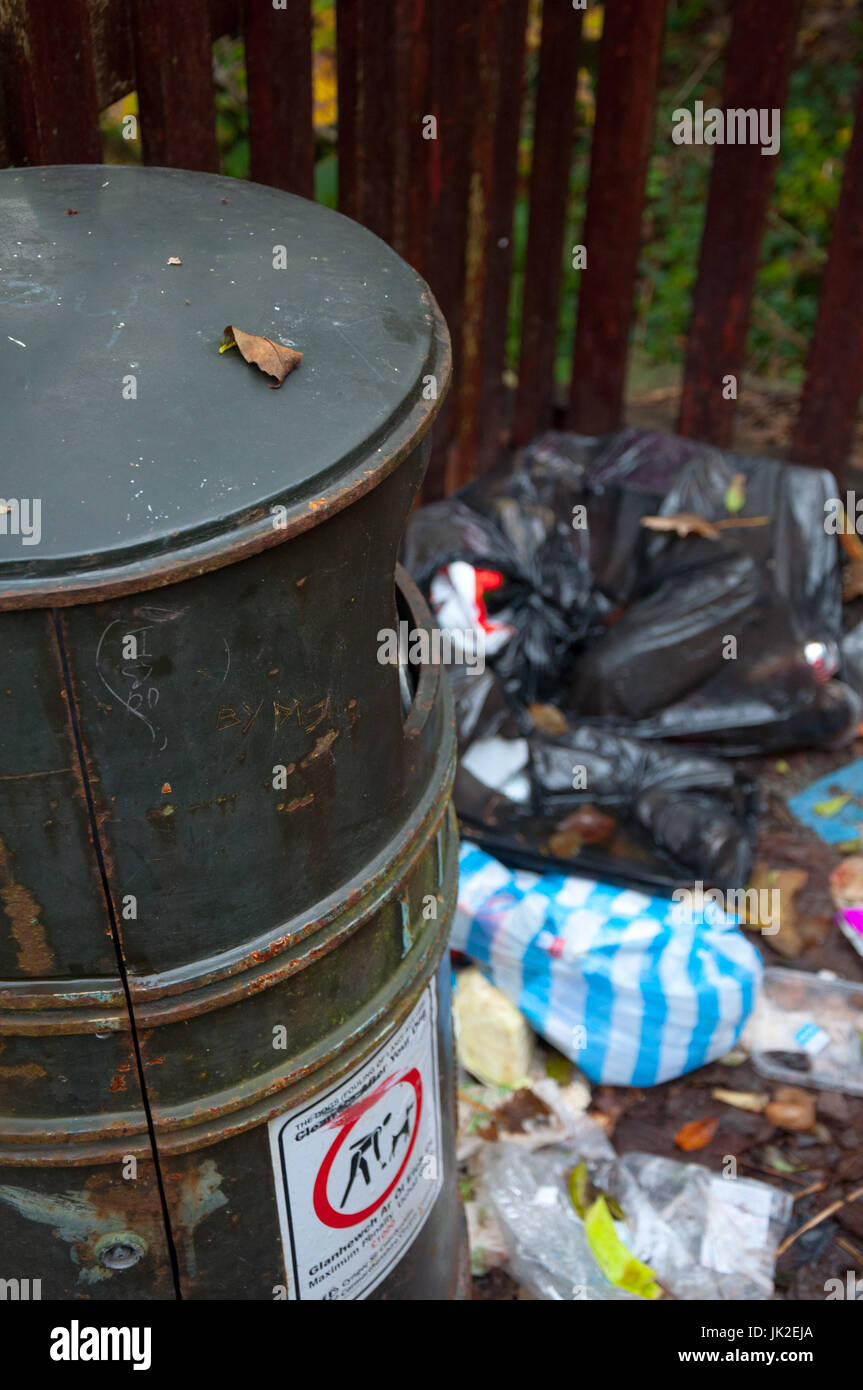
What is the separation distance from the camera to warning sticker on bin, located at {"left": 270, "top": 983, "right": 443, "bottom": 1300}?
5.63 ft

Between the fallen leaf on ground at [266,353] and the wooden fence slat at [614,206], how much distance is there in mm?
3032

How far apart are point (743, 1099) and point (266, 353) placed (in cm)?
232

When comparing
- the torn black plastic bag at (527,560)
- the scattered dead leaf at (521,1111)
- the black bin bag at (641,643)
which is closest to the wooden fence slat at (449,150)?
the torn black plastic bag at (527,560)

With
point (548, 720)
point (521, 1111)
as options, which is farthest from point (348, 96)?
point (521, 1111)

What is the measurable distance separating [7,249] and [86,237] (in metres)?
0.10

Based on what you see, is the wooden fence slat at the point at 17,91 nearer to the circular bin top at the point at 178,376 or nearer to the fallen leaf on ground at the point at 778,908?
the circular bin top at the point at 178,376

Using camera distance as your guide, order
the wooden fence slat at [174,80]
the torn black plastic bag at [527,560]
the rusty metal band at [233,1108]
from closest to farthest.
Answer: the rusty metal band at [233,1108] < the wooden fence slat at [174,80] < the torn black plastic bag at [527,560]

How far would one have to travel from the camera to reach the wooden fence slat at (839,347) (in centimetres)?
407

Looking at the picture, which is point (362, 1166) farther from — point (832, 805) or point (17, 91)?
→ point (832, 805)

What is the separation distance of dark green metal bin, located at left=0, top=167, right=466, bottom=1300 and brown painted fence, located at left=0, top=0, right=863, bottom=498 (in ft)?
3.00

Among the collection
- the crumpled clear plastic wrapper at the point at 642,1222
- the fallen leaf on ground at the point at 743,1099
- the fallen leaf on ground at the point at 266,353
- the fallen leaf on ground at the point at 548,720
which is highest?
the fallen leaf on ground at the point at 266,353

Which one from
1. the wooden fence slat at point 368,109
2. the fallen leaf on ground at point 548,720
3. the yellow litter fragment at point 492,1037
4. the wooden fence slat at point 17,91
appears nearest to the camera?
the wooden fence slat at point 17,91

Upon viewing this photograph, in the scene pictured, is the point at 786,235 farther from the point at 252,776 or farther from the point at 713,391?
the point at 252,776
